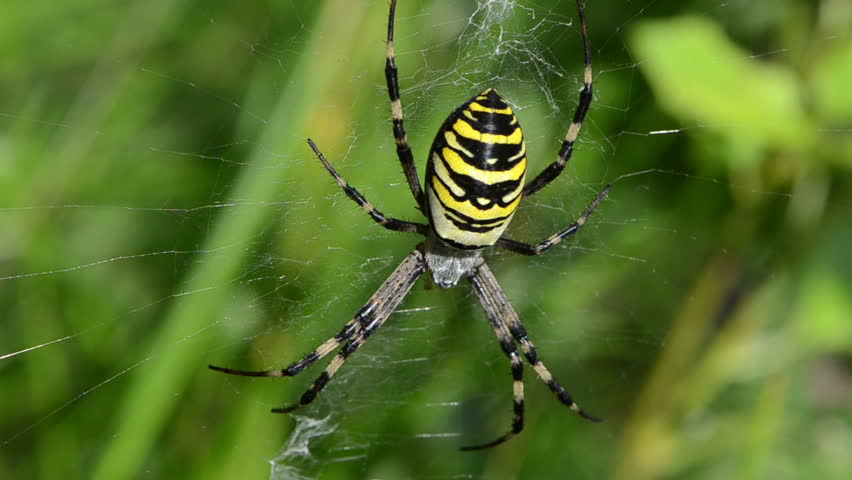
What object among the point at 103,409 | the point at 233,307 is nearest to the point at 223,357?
the point at 233,307

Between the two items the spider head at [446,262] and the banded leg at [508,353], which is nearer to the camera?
the spider head at [446,262]

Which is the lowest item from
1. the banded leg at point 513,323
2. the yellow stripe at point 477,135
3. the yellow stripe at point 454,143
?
the banded leg at point 513,323

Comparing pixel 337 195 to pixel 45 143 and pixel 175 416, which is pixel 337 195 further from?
pixel 45 143

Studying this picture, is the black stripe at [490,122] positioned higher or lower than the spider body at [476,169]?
higher

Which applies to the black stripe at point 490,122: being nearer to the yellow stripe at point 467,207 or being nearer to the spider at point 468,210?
the spider at point 468,210

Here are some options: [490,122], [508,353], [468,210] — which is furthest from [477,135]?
[508,353]

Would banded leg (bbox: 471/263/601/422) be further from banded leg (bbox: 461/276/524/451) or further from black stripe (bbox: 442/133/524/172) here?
black stripe (bbox: 442/133/524/172)

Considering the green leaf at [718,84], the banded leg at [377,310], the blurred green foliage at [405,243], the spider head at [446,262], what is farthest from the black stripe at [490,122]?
the banded leg at [377,310]

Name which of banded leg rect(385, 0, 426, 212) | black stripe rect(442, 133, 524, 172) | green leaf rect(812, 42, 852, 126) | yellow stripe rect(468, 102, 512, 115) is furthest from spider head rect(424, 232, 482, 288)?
green leaf rect(812, 42, 852, 126)
